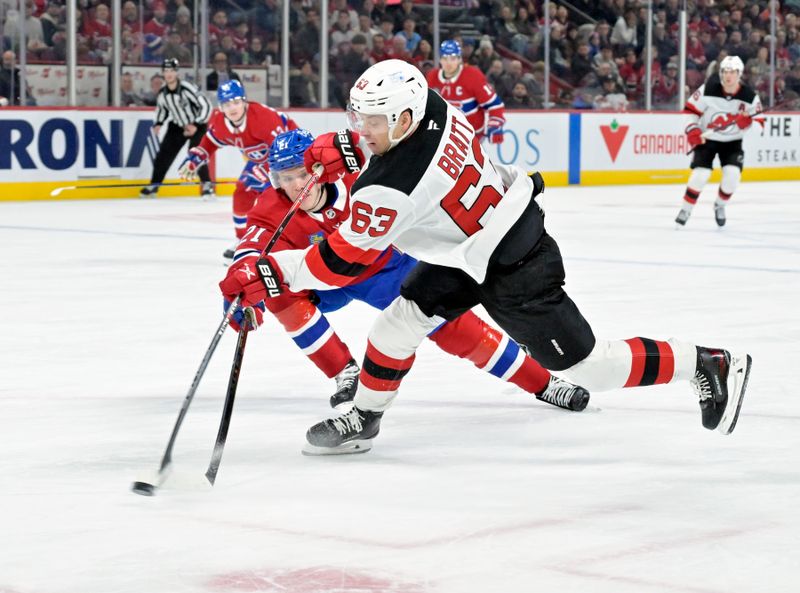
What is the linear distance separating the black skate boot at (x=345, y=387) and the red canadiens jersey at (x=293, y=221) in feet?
1.02

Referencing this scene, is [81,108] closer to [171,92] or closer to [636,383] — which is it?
[171,92]

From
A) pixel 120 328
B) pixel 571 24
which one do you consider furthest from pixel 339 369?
pixel 571 24

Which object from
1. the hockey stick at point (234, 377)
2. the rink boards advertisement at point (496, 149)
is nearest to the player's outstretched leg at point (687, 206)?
the rink boards advertisement at point (496, 149)

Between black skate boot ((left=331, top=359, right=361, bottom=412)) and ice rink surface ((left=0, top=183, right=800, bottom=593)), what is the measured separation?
0.24 feet

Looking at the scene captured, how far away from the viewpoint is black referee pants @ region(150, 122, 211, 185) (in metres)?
13.0

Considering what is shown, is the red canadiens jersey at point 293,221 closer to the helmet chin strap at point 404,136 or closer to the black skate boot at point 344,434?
the black skate boot at point 344,434

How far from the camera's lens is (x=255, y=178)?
24.7ft

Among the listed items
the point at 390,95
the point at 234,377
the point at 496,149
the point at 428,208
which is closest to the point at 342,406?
the point at 234,377

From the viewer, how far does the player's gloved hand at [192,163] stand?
26.0 feet

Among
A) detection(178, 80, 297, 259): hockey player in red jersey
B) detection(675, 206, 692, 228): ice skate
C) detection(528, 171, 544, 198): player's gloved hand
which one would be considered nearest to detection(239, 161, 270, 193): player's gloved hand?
detection(178, 80, 297, 259): hockey player in red jersey

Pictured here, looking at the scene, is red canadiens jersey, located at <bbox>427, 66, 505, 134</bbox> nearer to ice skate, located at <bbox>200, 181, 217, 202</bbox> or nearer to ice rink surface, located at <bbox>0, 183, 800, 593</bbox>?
ice skate, located at <bbox>200, 181, 217, 202</bbox>


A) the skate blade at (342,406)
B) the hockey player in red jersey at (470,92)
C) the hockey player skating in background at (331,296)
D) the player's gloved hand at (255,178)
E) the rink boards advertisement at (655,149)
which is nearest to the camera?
the hockey player skating in background at (331,296)

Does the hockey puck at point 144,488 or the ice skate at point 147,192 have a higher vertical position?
the ice skate at point 147,192

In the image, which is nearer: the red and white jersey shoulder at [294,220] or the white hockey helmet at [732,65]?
the red and white jersey shoulder at [294,220]
